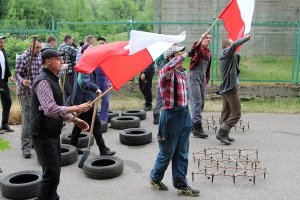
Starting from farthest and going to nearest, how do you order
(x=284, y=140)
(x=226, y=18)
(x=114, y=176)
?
(x=284, y=140), (x=226, y=18), (x=114, y=176)

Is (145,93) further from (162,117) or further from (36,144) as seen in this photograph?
(36,144)

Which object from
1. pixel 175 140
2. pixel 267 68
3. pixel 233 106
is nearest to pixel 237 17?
pixel 233 106

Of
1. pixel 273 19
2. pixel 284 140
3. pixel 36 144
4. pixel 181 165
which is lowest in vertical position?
pixel 284 140

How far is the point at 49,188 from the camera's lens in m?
4.37

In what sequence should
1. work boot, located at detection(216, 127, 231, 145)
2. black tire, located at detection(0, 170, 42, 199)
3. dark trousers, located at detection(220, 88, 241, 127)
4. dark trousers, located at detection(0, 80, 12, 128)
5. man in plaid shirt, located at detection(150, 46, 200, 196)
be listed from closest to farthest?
man in plaid shirt, located at detection(150, 46, 200, 196), black tire, located at detection(0, 170, 42, 199), dark trousers, located at detection(220, 88, 241, 127), work boot, located at detection(216, 127, 231, 145), dark trousers, located at detection(0, 80, 12, 128)

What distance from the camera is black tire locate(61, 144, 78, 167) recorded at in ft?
20.9

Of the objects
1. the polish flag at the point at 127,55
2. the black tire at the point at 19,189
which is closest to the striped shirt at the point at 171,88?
the polish flag at the point at 127,55

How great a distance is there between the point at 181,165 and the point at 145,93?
589cm

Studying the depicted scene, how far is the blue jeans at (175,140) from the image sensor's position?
196 inches

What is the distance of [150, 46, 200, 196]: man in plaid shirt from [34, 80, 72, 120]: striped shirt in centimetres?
139

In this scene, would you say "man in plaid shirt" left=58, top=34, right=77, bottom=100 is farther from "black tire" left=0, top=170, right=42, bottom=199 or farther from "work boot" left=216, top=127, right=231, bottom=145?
"black tire" left=0, top=170, right=42, bottom=199

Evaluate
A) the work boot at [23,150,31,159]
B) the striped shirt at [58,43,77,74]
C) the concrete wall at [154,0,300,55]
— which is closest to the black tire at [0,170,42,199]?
the work boot at [23,150,31,159]

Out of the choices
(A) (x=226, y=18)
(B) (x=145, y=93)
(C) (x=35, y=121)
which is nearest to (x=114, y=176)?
(C) (x=35, y=121)

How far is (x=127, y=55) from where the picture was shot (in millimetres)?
5148
